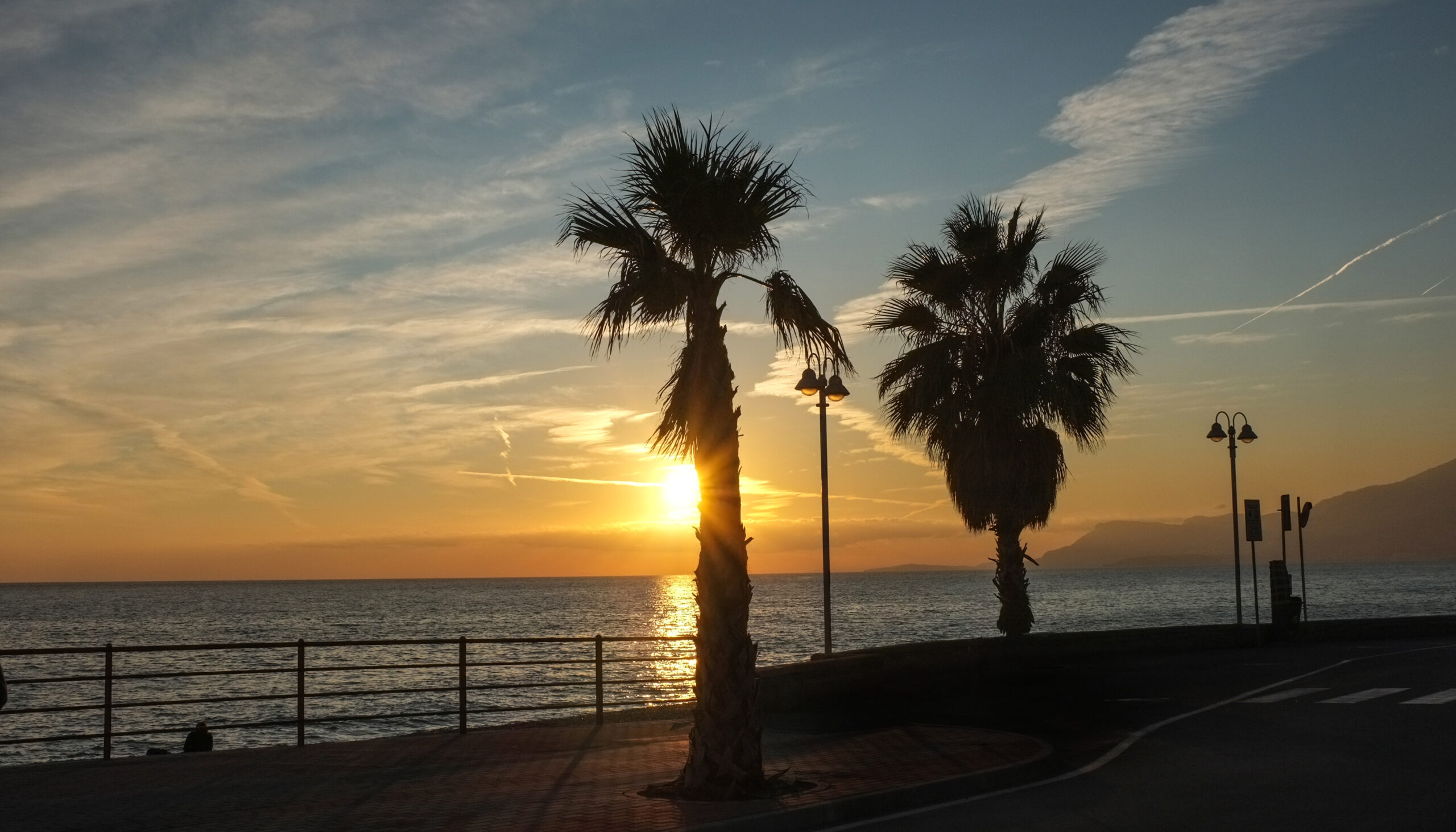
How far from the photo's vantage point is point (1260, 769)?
1197 centimetres

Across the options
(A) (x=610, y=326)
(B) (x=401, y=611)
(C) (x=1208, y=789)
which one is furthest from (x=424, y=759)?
(B) (x=401, y=611)

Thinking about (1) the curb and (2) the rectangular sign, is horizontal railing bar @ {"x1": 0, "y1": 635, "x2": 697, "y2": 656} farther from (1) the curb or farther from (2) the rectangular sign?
(2) the rectangular sign

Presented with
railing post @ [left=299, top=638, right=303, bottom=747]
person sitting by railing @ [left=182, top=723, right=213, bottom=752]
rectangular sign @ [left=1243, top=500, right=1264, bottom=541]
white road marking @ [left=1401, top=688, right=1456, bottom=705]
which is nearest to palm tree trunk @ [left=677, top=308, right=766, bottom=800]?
railing post @ [left=299, top=638, right=303, bottom=747]

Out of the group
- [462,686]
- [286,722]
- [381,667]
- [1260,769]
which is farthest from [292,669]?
[1260,769]

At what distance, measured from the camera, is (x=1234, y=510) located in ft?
123

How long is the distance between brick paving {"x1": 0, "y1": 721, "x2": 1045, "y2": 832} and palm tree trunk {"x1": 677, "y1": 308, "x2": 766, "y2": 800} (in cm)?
47

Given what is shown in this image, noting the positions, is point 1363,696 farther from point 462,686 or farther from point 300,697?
point 300,697

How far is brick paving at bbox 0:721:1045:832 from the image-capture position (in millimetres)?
10008

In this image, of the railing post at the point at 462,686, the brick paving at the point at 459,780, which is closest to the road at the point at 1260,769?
the brick paving at the point at 459,780

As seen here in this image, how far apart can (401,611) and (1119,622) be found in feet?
261

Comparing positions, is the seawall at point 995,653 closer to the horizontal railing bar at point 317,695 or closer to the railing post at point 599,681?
the horizontal railing bar at point 317,695

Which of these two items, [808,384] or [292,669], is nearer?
[292,669]

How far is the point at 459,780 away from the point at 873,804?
14.0 feet

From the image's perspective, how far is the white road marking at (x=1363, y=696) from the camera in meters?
17.3
